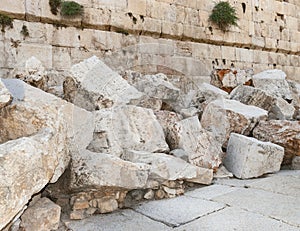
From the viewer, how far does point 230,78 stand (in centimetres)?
585

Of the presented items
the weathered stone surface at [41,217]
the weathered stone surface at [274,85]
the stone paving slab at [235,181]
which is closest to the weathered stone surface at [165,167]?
the stone paving slab at [235,181]

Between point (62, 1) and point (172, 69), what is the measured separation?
10.1 feet

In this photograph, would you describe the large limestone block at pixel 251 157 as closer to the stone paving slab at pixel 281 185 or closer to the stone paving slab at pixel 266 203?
the stone paving slab at pixel 281 185

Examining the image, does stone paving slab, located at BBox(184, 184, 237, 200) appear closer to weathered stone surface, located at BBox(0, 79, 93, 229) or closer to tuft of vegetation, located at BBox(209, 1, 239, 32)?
weathered stone surface, located at BBox(0, 79, 93, 229)

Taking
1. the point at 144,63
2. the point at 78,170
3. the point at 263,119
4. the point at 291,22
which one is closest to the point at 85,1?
the point at 144,63

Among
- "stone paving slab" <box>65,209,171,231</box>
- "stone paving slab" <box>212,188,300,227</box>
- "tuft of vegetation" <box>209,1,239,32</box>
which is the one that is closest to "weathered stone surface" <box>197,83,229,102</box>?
"stone paving slab" <box>212,188,300,227</box>

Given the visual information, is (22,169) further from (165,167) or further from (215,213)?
(215,213)

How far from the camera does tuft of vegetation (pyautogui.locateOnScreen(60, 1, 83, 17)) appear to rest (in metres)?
6.09

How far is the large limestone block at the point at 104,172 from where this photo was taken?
2.05 meters

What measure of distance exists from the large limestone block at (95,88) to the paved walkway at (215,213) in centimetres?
132

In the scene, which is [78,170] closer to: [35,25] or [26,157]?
[26,157]

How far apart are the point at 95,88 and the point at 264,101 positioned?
2420mm

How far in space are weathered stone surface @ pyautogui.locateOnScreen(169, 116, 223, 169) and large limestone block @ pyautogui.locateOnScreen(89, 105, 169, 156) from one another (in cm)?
17

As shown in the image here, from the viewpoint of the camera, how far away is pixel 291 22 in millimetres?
10289
